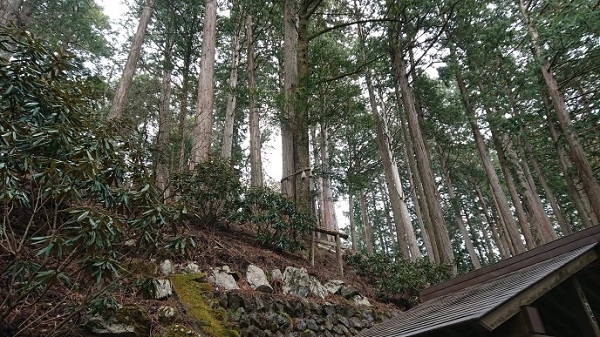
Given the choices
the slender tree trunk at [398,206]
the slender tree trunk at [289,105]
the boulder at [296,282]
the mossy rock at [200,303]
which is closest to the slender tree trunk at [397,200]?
the slender tree trunk at [398,206]

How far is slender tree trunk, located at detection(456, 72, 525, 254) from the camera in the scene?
11.9 metres

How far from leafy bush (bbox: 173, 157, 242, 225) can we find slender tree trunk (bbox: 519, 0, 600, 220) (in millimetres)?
8984

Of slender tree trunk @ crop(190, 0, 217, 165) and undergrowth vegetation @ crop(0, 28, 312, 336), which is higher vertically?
slender tree trunk @ crop(190, 0, 217, 165)

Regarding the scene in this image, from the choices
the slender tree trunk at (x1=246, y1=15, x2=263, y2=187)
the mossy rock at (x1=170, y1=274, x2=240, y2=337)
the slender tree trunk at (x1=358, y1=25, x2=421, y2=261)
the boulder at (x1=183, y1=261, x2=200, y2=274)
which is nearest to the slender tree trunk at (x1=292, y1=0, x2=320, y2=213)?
the slender tree trunk at (x1=246, y1=15, x2=263, y2=187)

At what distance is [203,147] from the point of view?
7773mm

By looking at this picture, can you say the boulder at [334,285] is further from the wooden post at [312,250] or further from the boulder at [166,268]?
the boulder at [166,268]

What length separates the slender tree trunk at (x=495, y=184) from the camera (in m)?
11.9

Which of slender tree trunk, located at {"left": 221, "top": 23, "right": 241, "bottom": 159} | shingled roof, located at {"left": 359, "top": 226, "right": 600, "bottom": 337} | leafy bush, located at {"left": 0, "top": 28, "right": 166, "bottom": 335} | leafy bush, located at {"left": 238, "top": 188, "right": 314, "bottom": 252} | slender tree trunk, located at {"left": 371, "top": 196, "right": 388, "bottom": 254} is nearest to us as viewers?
shingled roof, located at {"left": 359, "top": 226, "right": 600, "bottom": 337}

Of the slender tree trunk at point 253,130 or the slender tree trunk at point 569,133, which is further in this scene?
the slender tree trunk at point 253,130

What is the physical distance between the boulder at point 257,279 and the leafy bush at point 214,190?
4.69 feet

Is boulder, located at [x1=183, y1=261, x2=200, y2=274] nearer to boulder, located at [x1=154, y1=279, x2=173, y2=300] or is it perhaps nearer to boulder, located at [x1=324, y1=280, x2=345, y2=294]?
boulder, located at [x1=154, y1=279, x2=173, y2=300]

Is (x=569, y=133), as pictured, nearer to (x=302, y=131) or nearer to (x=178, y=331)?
(x=302, y=131)

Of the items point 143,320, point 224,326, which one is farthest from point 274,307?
point 143,320

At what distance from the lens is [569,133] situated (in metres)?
9.70
